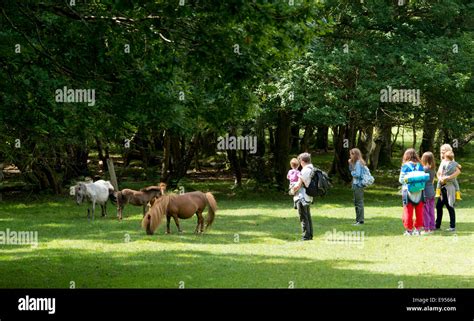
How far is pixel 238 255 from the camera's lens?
18.3 metres

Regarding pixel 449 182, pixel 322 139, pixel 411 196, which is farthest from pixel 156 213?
pixel 322 139

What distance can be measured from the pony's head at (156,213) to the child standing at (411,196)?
574 cm

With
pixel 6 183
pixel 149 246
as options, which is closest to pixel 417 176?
pixel 149 246

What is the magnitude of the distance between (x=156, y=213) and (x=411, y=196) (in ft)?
20.2

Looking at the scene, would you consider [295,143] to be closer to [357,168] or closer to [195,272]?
[357,168]

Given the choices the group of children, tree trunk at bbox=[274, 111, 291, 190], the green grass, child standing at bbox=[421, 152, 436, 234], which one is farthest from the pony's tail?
tree trunk at bbox=[274, 111, 291, 190]

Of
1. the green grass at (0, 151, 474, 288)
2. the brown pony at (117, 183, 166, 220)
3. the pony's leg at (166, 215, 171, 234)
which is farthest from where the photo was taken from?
the brown pony at (117, 183, 166, 220)

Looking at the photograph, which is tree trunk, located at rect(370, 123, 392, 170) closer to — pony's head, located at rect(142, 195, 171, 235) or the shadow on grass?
pony's head, located at rect(142, 195, 171, 235)

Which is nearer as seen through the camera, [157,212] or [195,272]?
[195,272]

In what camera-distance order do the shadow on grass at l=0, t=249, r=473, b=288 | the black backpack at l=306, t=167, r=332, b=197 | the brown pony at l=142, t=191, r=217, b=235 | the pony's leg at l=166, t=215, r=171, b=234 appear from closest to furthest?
1. the shadow on grass at l=0, t=249, r=473, b=288
2. the black backpack at l=306, t=167, r=332, b=197
3. the brown pony at l=142, t=191, r=217, b=235
4. the pony's leg at l=166, t=215, r=171, b=234

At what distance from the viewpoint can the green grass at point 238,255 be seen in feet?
49.4

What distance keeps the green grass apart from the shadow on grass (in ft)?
0.06

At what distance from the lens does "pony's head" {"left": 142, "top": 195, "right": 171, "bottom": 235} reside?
21219mm

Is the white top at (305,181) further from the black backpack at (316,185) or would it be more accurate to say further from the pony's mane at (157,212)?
the pony's mane at (157,212)
